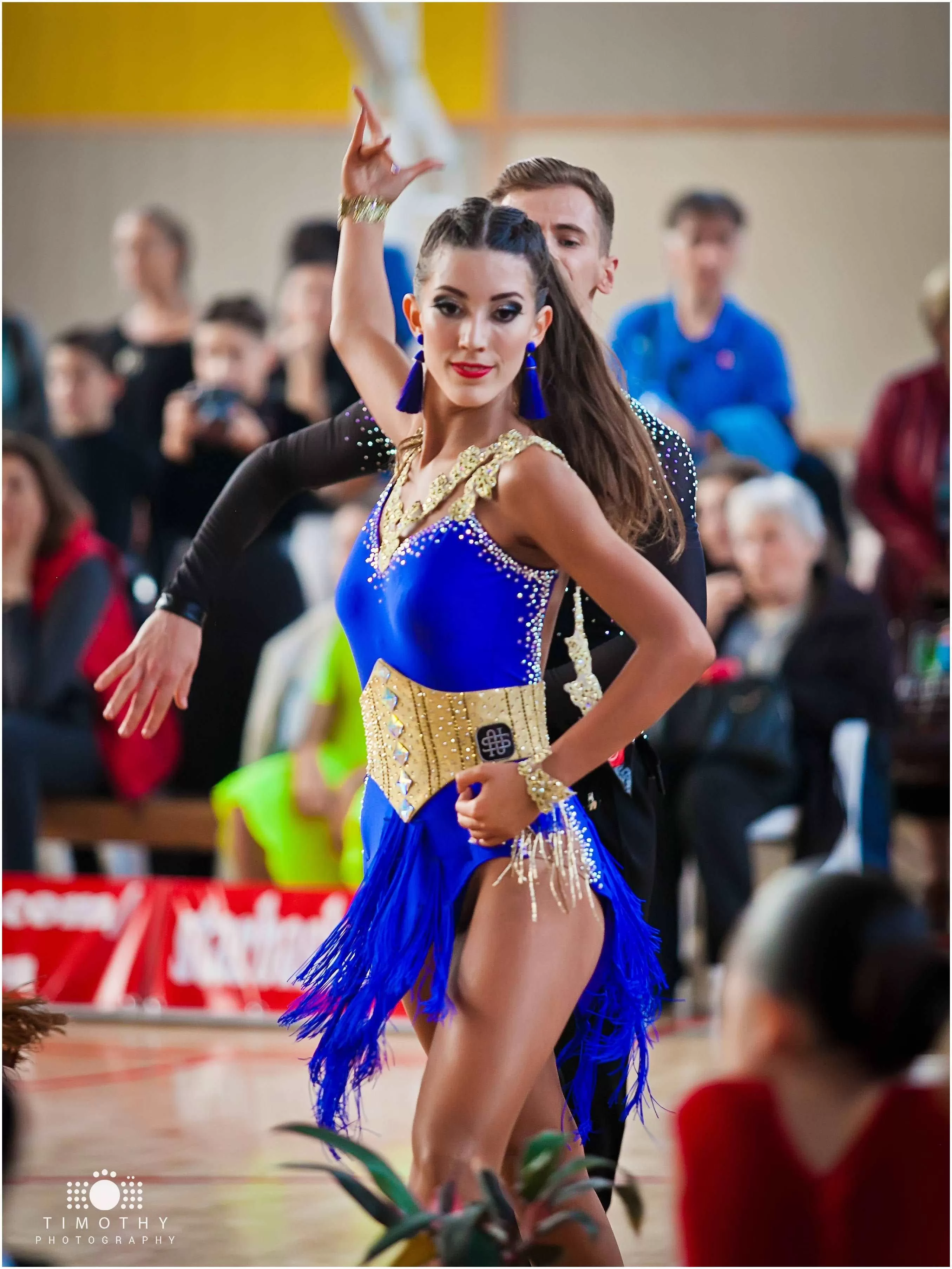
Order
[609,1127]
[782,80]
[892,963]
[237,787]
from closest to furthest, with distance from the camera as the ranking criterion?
[892,963]
[609,1127]
[237,787]
[782,80]

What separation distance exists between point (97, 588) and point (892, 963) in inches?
197

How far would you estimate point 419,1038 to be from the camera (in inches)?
86.9

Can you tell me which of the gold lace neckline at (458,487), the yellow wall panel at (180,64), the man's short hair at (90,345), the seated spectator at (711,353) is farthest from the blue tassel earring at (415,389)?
the yellow wall panel at (180,64)

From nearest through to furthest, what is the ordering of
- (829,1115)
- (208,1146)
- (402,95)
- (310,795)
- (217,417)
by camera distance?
(829,1115) → (208,1146) → (310,795) → (217,417) → (402,95)

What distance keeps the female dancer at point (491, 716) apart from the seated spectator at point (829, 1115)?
633mm

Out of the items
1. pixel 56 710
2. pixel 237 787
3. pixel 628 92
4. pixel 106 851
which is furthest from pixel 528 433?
pixel 628 92

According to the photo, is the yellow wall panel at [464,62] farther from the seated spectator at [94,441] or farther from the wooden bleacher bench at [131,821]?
the wooden bleacher bench at [131,821]

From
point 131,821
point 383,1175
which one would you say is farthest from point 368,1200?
point 131,821

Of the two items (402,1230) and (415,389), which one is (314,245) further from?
(402,1230)

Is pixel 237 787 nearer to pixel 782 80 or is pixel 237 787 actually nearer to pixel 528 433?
pixel 528 433

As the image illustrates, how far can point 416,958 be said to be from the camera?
2152 mm

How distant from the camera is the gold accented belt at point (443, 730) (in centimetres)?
214

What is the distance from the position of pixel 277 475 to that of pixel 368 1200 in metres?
1.21

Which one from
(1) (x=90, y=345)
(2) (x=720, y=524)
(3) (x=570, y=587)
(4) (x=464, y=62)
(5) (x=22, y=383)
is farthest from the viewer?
(4) (x=464, y=62)
